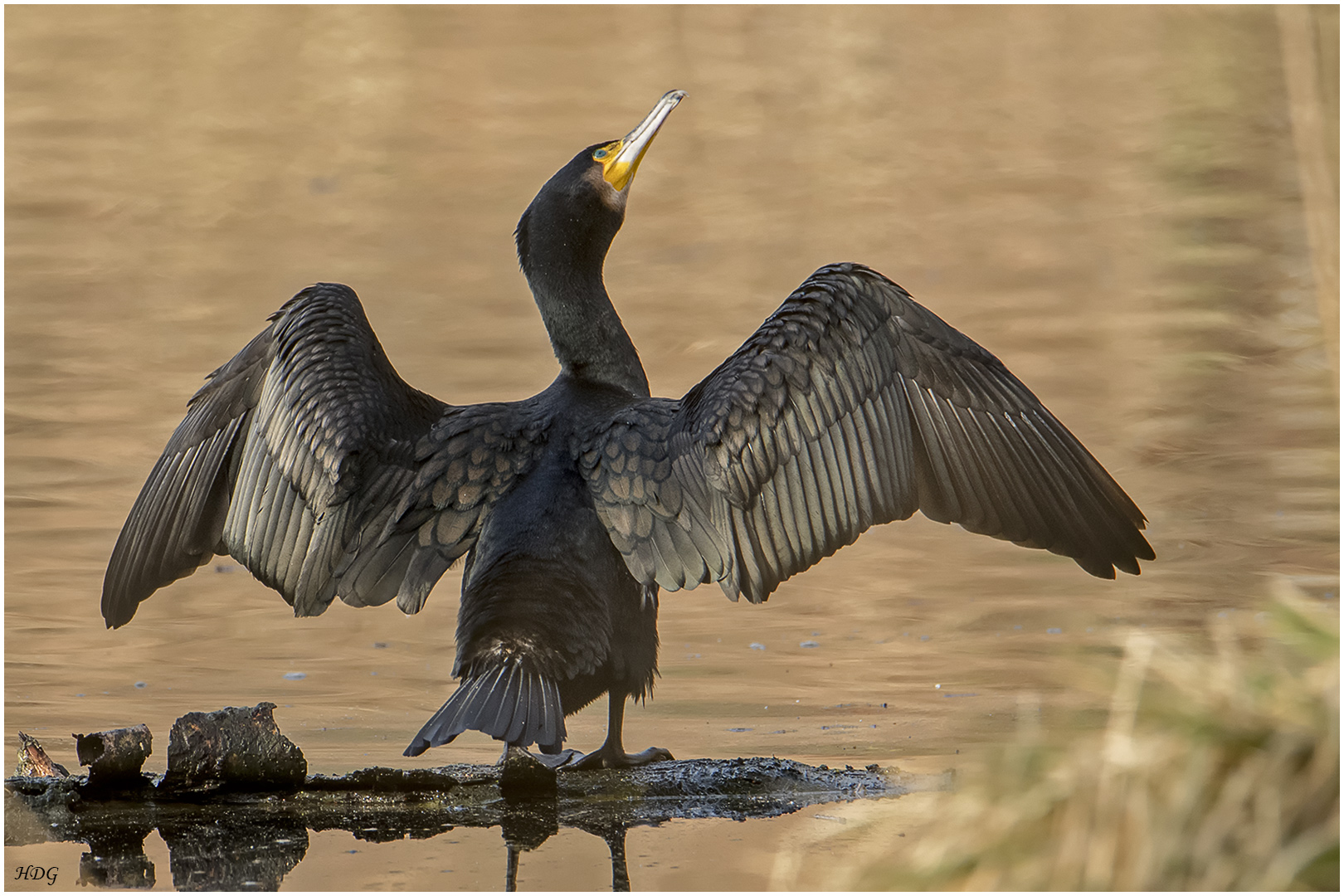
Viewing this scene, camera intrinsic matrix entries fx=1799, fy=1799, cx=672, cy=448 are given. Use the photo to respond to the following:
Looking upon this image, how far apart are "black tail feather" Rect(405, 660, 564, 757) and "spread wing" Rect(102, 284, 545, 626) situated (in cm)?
50

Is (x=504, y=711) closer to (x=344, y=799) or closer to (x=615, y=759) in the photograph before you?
(x=344, y=799)

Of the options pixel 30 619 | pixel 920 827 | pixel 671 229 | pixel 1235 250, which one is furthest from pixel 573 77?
pixel 920 827

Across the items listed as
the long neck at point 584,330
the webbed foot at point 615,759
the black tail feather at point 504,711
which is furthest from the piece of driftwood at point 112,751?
the long neck at point 584,330

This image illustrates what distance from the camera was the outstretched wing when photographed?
5.10m

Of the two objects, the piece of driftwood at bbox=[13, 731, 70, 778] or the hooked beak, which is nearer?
the piece of driftwood at bbox=[13, 731, 70, 778]

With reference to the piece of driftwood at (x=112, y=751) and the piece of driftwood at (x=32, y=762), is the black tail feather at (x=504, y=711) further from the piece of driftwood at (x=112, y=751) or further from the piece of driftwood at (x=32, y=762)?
the piece of driftwood at (x=32, y=762)

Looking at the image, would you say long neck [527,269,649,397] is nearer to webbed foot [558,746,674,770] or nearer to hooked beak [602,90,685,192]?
hooked beak [602,90,685,192]

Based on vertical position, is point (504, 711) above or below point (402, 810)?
above

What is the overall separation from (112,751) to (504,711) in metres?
1.02

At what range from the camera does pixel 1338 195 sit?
12.1 feet

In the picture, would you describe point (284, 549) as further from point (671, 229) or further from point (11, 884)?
point (671, 229)

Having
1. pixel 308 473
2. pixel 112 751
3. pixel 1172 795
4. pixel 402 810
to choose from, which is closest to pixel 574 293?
pixel 308 473

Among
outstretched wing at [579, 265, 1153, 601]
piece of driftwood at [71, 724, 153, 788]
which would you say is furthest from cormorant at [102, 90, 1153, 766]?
piece of driftwood at [71, 724, 153, 788]

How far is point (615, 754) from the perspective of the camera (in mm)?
5223
